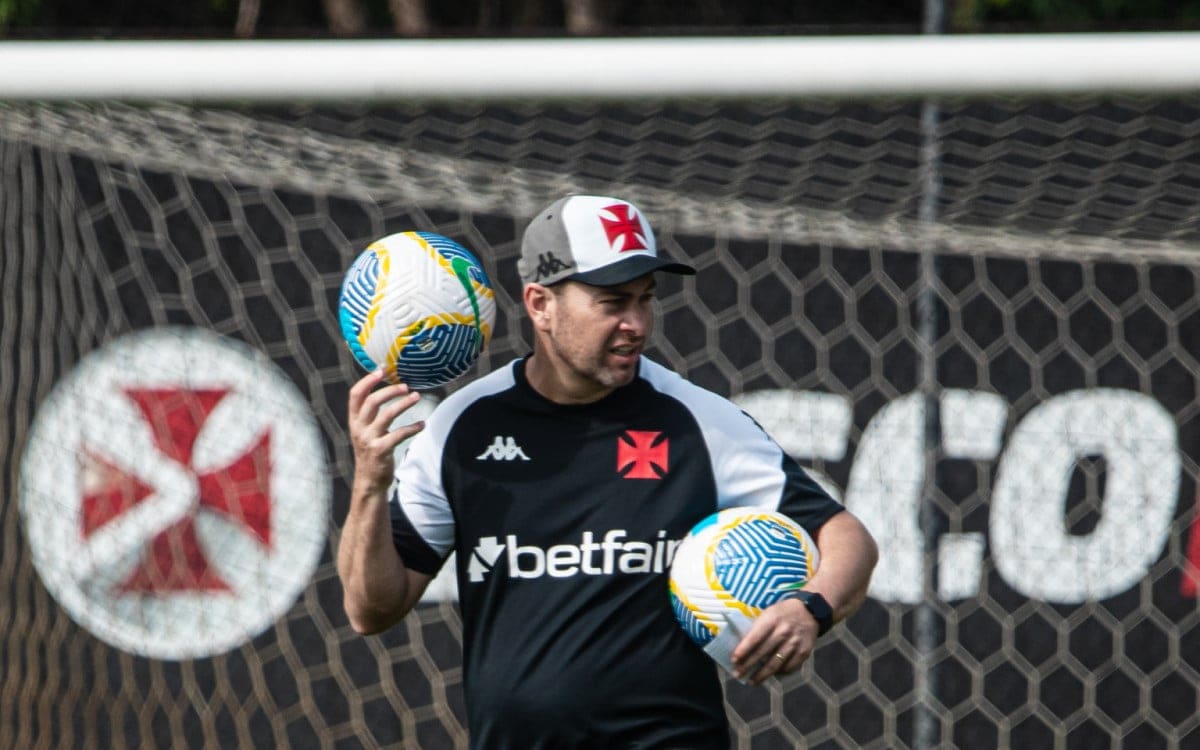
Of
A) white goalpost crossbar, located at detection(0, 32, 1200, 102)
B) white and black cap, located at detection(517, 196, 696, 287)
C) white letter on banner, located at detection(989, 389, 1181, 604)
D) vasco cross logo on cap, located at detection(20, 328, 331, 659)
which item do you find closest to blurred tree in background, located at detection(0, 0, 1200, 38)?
vasco cross logo on cap, located at detection(20, 328, 331, 659)

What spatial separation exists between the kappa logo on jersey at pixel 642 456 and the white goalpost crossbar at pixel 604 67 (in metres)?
0.86

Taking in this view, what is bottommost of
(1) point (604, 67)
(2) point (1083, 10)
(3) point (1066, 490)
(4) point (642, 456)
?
(3) point (1066, 490)

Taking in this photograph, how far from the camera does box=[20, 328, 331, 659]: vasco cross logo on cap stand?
4574 millimetres

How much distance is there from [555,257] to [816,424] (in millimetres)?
2115

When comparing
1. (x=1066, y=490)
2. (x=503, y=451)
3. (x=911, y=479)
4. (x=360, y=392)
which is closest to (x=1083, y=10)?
(x=1066, y=490)

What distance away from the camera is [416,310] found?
257cm

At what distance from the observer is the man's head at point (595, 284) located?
8.74 feet

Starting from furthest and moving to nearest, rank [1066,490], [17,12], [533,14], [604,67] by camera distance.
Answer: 1. [17,12]
2. [533,14]
3. [1066,490]
4. [604,67]

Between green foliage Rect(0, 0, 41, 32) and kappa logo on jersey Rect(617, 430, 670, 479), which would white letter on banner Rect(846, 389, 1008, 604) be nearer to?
kappa logo on jersey Rect(617, 430, 670, 479)

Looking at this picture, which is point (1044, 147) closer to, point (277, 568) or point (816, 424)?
Result: point (816, 424)

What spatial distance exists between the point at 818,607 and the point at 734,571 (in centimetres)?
16

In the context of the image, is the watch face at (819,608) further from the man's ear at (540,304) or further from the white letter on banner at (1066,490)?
the white letter on banner at (1066,490)

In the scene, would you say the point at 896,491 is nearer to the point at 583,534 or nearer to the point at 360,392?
the point at 583,534

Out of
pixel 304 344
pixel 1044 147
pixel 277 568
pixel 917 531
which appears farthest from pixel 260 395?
pixel 1044 147
